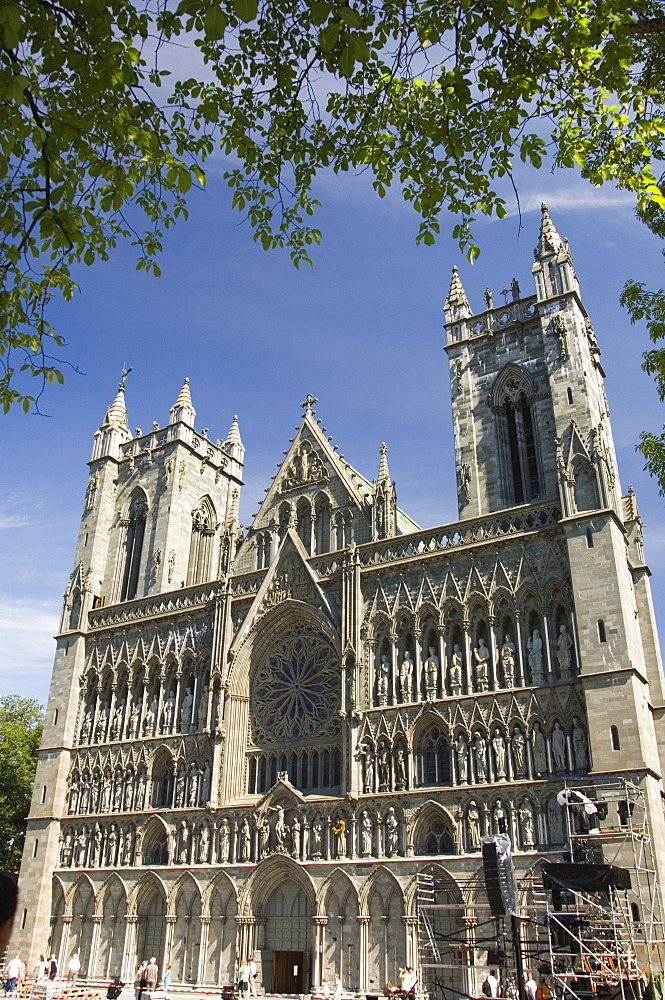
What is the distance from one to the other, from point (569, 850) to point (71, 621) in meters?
24.5

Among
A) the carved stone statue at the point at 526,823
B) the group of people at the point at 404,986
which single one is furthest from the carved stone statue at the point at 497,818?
the group of people at the point at 404,986

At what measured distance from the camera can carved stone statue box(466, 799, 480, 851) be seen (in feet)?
80.1

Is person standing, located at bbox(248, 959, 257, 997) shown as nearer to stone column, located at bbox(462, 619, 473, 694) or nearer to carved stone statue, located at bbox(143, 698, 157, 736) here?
carved stone statue, located at bbox(143, 698, 157, 736)

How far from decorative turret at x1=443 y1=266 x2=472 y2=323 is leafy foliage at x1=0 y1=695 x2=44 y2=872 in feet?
100

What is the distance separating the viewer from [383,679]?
2867 cm

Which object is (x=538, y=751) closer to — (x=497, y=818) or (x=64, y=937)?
(x=497, y=818)

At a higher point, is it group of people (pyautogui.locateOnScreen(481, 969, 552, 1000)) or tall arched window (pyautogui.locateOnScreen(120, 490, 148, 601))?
tall arched window (pyautogui.locateOnScreen(120, 490, 148, 601))

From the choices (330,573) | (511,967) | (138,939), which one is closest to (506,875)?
(511,967)

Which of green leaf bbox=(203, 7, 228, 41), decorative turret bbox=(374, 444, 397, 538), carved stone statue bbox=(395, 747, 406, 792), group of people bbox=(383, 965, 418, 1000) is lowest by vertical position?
group of people bbox=(383, 965, 418, 1000)

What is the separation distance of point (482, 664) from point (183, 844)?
12486 mm

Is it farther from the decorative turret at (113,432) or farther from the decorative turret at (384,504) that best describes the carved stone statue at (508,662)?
the decorative turret at (113,432)

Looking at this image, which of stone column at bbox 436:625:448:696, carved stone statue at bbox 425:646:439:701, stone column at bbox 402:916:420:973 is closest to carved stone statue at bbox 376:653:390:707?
carved stone statue at bbox 425:646:439:701

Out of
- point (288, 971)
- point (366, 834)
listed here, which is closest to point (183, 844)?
point (288, 971)

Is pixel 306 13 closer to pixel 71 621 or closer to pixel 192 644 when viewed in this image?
pixel 192 644
